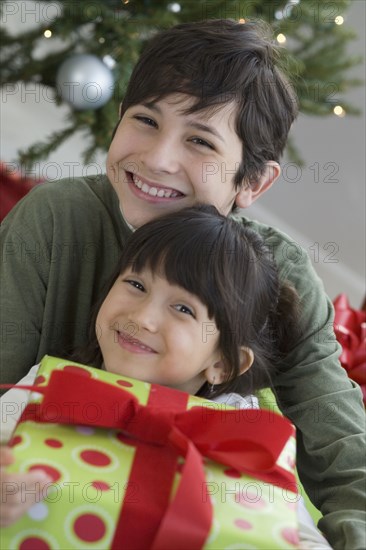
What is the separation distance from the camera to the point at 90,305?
1209 millimetres

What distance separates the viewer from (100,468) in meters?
0.75

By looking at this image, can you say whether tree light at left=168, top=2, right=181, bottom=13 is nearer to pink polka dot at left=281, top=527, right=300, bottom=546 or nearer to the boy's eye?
the boy's eye

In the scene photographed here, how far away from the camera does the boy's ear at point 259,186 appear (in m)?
1.25

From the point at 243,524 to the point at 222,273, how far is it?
0.35m

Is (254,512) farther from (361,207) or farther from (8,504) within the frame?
(361,207)

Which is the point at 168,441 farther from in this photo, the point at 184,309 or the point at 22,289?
the point at 22,289

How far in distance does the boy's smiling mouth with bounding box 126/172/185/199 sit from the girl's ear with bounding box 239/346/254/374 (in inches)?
10.0

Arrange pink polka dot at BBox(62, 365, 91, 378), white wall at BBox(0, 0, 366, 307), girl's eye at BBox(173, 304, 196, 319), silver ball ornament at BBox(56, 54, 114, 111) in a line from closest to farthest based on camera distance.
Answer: pink polka dot at BBox(62, 365, 91, 378), girl's eye at BBox(173, 304, 196, 319), silver ball ornament at BBox(56, 54, 114, 111), white wall at BBox(0, 0, 366, 307)

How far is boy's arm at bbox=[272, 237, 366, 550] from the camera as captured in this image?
94cm

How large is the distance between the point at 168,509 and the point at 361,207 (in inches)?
93.8

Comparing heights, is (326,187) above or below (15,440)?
below

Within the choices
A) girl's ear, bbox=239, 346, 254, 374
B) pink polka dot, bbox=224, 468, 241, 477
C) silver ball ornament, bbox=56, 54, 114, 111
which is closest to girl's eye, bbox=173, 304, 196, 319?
girl's ear, bbox=239, 346, 254, 374

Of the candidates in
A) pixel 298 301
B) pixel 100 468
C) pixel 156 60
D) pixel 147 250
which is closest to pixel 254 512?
pixel 100 468

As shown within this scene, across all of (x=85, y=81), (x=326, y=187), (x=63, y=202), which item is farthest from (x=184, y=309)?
(x=326, y=187)
